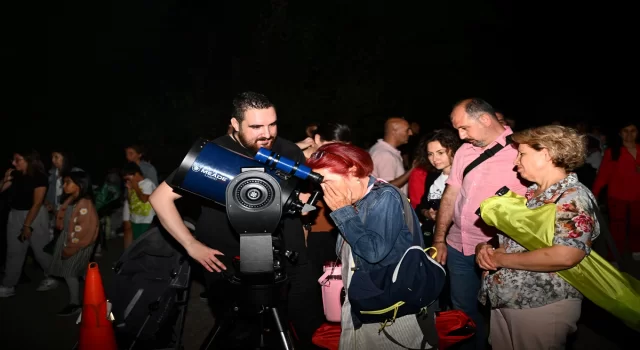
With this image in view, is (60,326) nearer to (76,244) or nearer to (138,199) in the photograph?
(76,244)

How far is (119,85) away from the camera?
14141 mm

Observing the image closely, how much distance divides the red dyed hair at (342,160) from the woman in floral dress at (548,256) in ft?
2.93

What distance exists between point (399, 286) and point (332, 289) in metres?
0.77

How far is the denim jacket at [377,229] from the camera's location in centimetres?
211

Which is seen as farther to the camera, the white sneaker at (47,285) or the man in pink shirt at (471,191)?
the white sneaker at (47,285)

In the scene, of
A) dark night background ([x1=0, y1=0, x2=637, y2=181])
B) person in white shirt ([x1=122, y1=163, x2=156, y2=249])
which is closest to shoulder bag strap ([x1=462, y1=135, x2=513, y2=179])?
person in white shirt ([x1=122, y1=163, x2=156, y2=249])

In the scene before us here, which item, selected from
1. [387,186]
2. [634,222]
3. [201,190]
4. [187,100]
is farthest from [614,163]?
[187,100]

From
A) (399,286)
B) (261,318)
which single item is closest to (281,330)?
(261,318)

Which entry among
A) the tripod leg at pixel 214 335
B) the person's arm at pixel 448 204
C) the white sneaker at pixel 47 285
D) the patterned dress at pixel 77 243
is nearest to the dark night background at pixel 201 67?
the white sneaker at pixel 47 285

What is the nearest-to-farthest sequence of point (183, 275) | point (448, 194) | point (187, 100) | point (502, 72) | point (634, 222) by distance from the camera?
point (183, 275)
point (448, 194)
point (634, 222)
point (187, 100)
point (502, 72)

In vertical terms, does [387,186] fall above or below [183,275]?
above

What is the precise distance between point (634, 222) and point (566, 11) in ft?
42.8

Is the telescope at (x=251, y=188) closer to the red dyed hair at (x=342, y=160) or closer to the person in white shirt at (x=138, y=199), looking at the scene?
the red dyed hair at (x=342, y=160)

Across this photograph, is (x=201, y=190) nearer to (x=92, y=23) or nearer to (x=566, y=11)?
(x=92, y=23)
